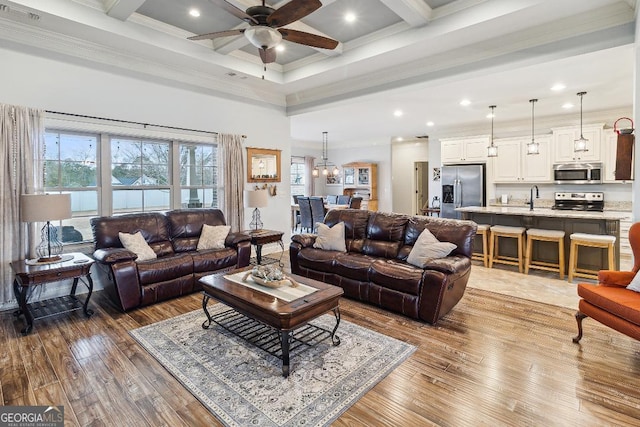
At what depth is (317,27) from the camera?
4051 millimetres

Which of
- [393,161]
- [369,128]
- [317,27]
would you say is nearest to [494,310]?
[317,27]

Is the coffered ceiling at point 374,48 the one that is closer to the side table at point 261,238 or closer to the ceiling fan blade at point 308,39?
the ceiling fan blade at point 308,39

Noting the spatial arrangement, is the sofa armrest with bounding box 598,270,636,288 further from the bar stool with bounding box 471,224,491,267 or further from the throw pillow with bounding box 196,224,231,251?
the throw pillow with bounding box 196,224,231,251

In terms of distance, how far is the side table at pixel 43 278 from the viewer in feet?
10.3

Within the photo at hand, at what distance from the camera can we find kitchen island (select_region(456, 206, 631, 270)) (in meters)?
4.56

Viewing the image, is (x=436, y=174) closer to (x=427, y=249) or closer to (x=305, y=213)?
(x=305, y=213)

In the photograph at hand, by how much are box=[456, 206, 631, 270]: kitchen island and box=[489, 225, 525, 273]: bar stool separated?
→ 0.15 metres

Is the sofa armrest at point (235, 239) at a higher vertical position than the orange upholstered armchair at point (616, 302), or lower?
higher

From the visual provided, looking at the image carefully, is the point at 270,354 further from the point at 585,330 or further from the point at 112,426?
the point at 585,330

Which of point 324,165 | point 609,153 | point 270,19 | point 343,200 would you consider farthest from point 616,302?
point 324,165

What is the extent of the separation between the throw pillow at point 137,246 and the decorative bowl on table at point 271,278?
64.5 inches

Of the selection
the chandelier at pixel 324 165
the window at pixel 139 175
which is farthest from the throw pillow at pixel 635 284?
the chandelier at pixel 324 165


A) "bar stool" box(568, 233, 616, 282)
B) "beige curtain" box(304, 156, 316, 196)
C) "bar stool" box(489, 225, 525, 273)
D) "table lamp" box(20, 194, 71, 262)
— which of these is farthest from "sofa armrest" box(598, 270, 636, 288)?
"beige curtain" box(304, 156, 316, 196)

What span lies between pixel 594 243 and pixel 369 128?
573 cm
